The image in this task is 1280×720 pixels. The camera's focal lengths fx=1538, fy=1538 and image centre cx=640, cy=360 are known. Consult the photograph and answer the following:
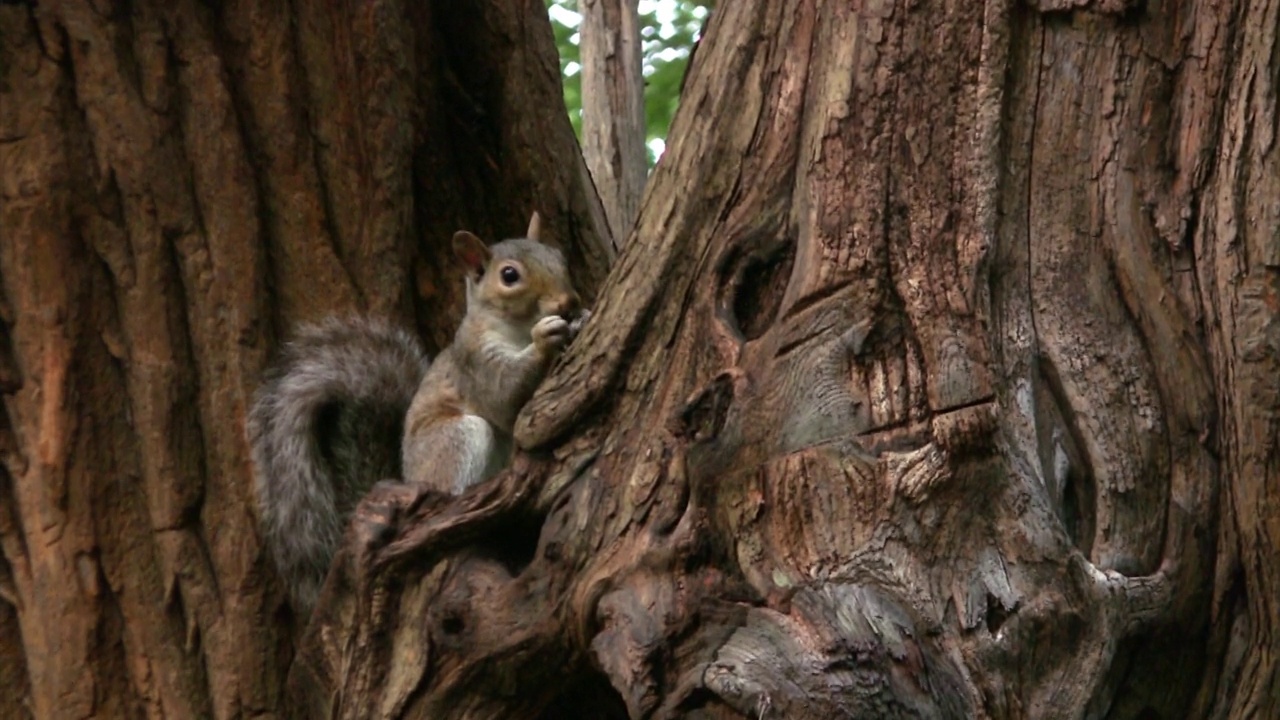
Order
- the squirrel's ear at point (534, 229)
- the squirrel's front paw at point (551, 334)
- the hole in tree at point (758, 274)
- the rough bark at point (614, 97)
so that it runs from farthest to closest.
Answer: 1. the rough bark at point (614, 97)
2. the squirrel's ear at point (534, 229)
3. the squirrel's front paw at point (551, 334)
4. the hole in tree at point (758, 274)

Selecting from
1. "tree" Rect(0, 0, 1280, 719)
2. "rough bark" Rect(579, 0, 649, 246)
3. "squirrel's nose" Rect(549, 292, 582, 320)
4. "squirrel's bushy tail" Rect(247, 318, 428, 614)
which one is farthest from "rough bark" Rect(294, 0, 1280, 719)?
"rough bark" Rect(579, 0, 649, 246)

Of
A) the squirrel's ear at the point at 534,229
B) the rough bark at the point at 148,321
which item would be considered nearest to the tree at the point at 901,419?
the rough bark at the point at 148,321

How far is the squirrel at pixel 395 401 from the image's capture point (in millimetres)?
2756

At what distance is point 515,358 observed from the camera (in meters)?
2.97

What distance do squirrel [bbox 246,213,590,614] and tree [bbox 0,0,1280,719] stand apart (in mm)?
316

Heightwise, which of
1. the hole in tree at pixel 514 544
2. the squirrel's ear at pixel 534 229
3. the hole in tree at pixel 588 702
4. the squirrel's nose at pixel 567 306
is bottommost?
the hole in tree at pixel 588 702

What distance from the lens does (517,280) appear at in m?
3.05

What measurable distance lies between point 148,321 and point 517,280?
709mm

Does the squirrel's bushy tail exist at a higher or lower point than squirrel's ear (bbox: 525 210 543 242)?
Answer: lower

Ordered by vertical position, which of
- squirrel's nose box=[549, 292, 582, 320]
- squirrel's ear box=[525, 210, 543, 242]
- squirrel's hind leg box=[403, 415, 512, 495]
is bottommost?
squirrel's hind leg box=[403, 415, 512, 495]

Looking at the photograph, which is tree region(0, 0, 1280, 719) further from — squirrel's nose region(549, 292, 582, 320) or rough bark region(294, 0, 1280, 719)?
squirrel's nose region(549, 292, 582, 320)

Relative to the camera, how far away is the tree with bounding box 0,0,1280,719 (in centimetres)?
203

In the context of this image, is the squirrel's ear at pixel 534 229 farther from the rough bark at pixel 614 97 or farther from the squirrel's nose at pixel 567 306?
the rough bark at pixel 614 97

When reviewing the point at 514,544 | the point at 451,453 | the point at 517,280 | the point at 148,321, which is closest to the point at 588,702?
the point at 514,544
